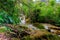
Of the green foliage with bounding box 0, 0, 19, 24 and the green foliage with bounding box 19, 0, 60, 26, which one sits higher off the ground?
the green foliage with bounding box 0, 0, 19, 24

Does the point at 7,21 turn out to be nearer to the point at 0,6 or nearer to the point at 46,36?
the point at 0,6

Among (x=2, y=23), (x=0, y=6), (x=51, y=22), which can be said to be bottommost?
(x=51, y=22)

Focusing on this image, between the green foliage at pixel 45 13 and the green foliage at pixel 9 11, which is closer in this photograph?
the green foliage at pixel 9 11

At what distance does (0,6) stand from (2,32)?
2.45ft

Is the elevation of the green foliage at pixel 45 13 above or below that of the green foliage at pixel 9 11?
below

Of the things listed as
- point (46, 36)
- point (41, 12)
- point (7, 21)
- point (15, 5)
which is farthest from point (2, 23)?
point (41, 12)

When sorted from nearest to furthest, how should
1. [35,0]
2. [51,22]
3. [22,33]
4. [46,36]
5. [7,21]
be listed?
[7,21] → [22,33] → [46,36] → [51,22] → [35,0]

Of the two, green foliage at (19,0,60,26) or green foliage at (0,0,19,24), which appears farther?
green foliage at (19,0,60,26)

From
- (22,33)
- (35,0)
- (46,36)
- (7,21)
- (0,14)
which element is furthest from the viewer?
(35,0)

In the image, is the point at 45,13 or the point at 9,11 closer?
the point at 9,11

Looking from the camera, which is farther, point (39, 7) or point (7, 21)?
point (39, 7)

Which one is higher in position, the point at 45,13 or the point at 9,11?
the point at 9,11

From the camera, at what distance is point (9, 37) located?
475cm

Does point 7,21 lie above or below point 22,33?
above
